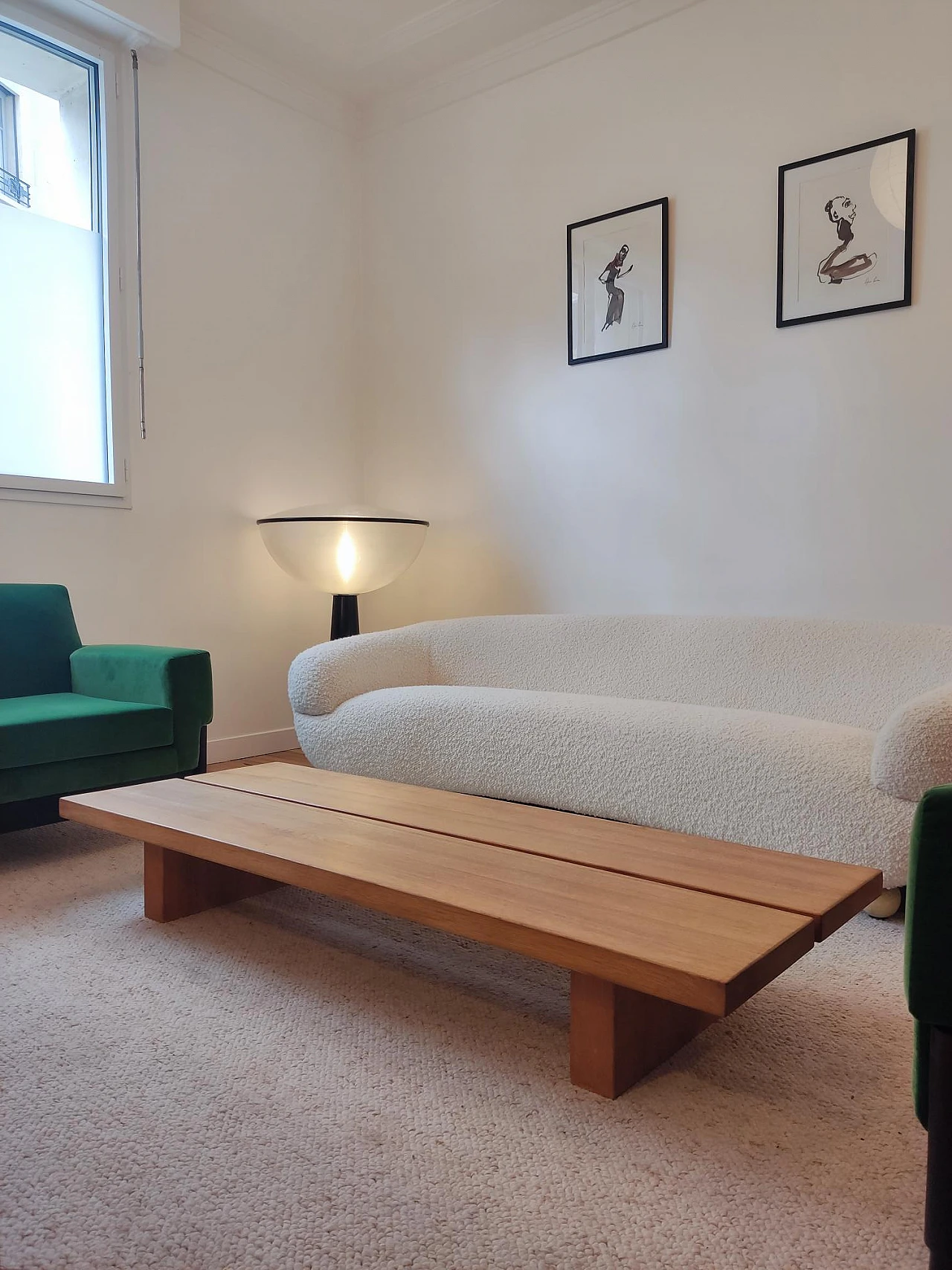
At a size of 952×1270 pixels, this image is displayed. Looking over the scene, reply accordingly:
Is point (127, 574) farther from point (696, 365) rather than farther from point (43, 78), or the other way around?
point (696, 365)

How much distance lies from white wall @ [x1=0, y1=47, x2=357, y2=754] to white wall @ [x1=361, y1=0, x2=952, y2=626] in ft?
0.96

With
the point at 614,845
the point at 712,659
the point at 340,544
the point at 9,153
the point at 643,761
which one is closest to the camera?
the point at 614,845

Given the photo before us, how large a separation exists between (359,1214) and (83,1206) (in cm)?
30

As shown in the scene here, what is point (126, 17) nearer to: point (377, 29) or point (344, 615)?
point (377, 29)

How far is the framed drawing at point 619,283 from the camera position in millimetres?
3145

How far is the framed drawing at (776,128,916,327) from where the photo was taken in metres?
2.63

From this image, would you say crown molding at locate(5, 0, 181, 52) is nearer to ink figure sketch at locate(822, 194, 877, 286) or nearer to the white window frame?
the white window frame

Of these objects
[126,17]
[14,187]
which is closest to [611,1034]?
[14,187]

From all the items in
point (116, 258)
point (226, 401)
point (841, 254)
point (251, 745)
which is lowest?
point (251, 745)

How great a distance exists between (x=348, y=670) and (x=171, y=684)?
1.86ft

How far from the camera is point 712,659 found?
2.69 meters

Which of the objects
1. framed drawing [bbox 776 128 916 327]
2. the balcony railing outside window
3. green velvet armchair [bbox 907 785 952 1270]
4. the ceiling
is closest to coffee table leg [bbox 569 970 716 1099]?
green velvet armchair [bbox 907 785 952 1270]

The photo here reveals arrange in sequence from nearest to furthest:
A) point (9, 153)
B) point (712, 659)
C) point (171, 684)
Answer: point (171, 684), point (712, 659), point (9, 153)

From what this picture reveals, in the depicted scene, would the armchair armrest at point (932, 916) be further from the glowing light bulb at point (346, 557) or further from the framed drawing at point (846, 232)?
the glowing light bulb at point (346, 557)
